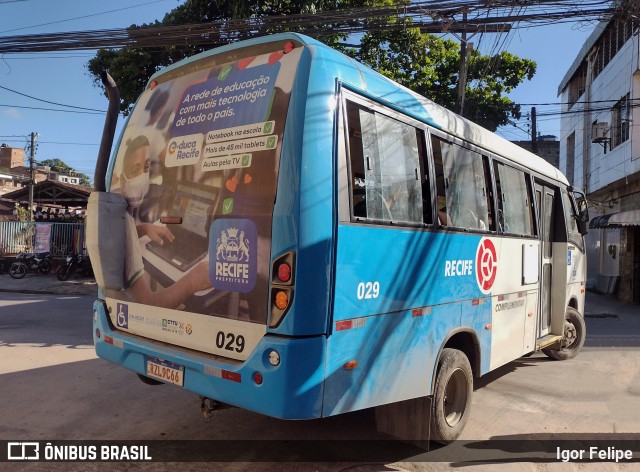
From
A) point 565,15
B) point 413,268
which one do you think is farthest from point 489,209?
point 565,15

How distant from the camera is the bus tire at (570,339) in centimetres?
731

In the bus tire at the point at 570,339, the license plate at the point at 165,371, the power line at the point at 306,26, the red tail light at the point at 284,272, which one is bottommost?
the bus tire at the point at 570,339

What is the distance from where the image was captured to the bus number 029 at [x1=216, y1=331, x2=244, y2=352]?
3.03 m

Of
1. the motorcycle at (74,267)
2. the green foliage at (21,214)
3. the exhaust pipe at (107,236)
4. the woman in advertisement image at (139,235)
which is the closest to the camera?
the woman in advertisement image at (139,235)

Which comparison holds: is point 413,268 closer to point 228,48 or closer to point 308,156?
point 308,156

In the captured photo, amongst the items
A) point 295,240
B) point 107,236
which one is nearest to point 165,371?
point 107,236

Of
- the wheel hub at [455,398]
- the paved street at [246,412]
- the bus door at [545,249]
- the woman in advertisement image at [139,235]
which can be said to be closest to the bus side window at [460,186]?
the wheel hub at [455,398]

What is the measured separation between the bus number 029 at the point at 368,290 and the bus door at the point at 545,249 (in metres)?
3.73

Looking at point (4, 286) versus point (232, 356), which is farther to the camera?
point (4, 286)

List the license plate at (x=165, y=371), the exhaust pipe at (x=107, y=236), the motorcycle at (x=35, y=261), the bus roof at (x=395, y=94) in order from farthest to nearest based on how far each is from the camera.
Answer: the motorcycle at (x=35, y=261)
the exhaust pipe at (x=107, y=236)
the license plate at (x=165, y=371)
the bus roof at (x=395, y=94)

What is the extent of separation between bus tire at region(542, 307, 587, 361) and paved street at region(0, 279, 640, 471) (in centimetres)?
16

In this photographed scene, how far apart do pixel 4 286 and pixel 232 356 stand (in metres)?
16.1

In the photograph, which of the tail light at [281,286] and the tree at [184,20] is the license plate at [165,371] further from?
the tree at [184,20]

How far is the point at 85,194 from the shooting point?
2106cm
